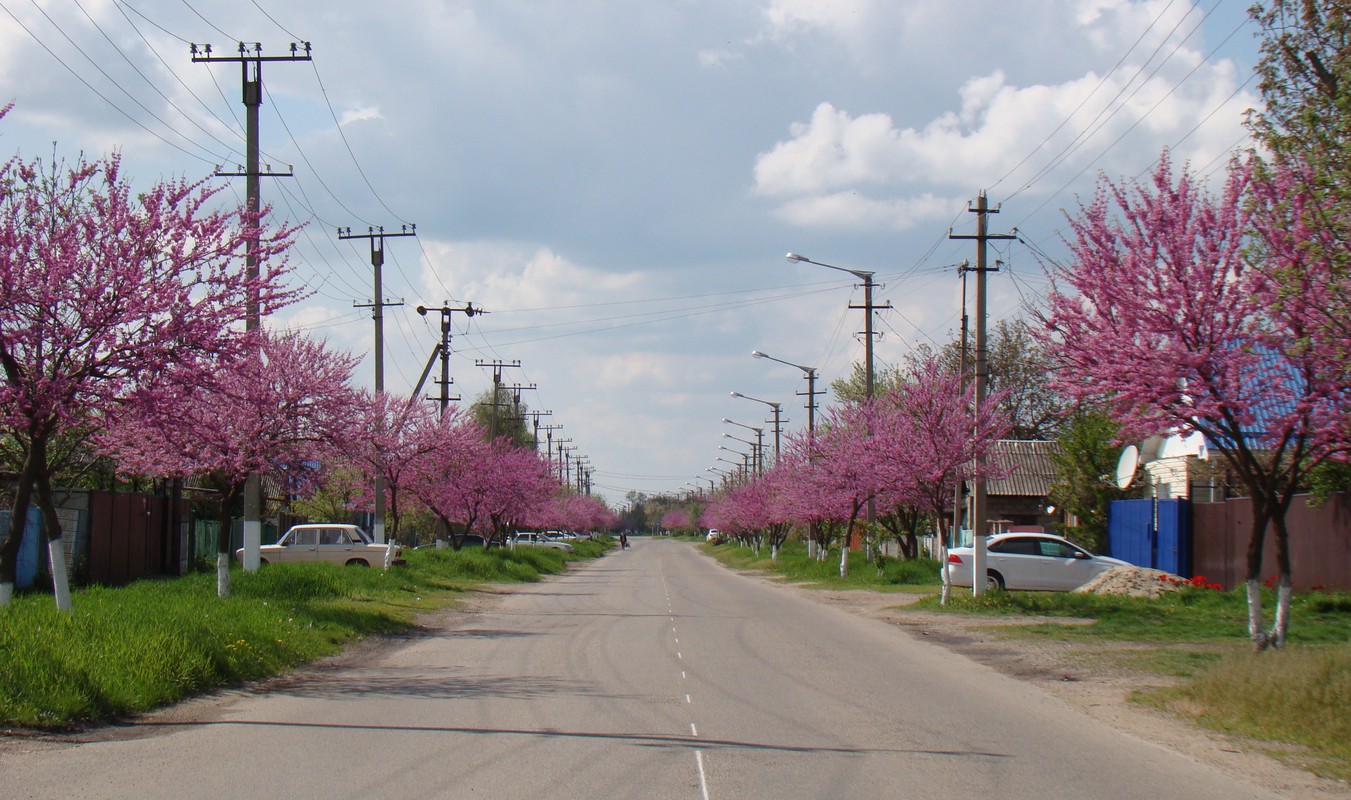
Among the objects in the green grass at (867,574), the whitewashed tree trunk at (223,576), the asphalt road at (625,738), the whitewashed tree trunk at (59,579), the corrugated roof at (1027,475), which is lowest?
the green grass at (867,574)

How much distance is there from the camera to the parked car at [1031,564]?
28422 millimetres

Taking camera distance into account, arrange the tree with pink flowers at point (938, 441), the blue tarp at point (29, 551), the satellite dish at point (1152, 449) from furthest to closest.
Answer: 1. the satellite dish at point (1152, 449)
2. the tree with pink flowers at point (938, 441)
3. the blue tarp at point (29, 551)

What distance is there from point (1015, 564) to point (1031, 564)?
1.27 feet

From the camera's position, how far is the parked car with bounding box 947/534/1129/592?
2842cm

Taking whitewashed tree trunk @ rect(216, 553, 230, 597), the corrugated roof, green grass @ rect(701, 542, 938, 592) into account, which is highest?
the corrugated roof

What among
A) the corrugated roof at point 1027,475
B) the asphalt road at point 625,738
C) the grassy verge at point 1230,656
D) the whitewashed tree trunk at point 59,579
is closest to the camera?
the asphalt road at point 625,738

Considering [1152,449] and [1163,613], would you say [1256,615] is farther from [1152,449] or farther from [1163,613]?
[1152,449]

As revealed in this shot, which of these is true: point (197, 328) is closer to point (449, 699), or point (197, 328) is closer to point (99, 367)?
point (99, 367)

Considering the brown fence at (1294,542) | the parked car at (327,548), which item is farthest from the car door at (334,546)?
the brown fence at (1294,542)

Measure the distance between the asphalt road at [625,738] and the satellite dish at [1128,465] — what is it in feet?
57.8

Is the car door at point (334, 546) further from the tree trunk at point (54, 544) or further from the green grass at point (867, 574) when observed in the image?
the tree trunk at point (54, 544)

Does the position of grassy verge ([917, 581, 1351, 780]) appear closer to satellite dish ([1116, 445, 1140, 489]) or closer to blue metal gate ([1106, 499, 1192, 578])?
blue metal gate ([1106, 499, 1192, 578])

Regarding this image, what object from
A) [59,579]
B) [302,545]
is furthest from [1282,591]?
[302,545]

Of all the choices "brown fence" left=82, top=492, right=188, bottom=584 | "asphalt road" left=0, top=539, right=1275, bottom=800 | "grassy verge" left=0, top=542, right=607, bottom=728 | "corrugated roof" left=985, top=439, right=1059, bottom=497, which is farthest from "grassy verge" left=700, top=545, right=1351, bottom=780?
"brown fence" left=82, top=492, right=188, bottom=584
